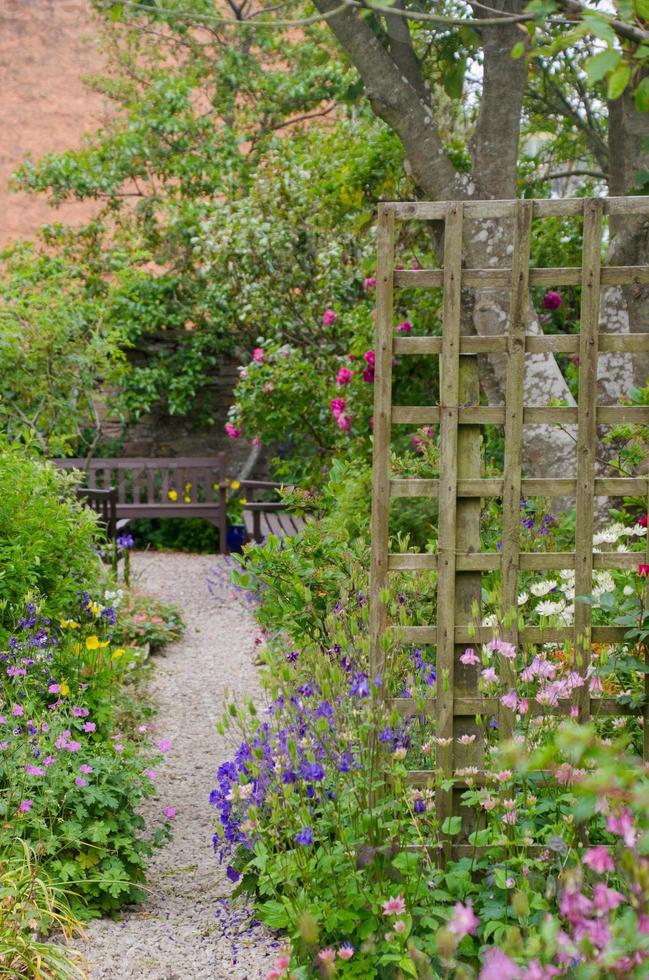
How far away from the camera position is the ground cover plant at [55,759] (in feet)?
9.42

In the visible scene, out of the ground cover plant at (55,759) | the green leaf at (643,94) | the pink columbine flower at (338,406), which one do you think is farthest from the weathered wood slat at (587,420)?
the pink columbine flower at (338,406)

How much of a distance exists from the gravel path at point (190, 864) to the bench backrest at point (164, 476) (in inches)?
152

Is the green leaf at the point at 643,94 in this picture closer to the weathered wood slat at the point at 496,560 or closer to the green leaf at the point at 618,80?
the green leaf at the point at 618,80

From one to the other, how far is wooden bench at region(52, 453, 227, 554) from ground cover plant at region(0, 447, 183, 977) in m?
6.21

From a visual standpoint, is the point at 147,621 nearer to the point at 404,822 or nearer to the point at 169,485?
the point at 404,822

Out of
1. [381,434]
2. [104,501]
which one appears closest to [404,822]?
[381,434]

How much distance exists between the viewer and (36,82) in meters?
15.2

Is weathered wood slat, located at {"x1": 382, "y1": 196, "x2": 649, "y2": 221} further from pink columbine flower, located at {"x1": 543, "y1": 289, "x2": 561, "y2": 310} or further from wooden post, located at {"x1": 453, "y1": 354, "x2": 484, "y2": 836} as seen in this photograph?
pink columbine flower, located at {"x1": 543, "y1": 289, "x2": 561, "y2": 310}

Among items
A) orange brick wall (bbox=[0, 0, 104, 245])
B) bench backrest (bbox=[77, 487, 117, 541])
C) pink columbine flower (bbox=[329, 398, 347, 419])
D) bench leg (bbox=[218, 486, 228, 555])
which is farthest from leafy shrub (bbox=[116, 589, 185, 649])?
orange brick wall (bbox=[0, 0, 104, 245])

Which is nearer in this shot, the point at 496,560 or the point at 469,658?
the point at 469,658

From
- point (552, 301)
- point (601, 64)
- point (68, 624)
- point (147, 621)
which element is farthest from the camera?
point (147, 621)

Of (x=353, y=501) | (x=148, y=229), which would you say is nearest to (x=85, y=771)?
(x=353, y=501)

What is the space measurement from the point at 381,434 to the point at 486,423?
0.29m

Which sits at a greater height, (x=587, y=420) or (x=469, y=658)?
(x=587, y=420)
